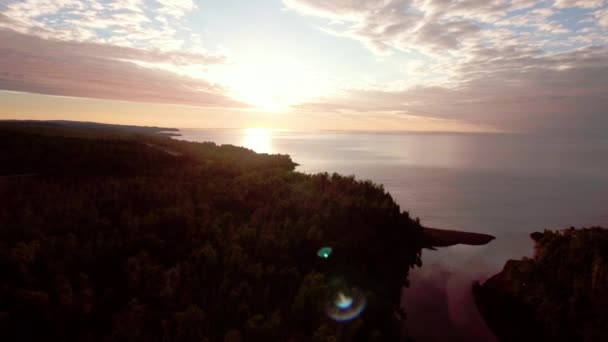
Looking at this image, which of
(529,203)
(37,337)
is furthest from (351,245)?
(529,203)

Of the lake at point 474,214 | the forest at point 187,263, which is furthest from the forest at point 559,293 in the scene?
the forest at point 187,263

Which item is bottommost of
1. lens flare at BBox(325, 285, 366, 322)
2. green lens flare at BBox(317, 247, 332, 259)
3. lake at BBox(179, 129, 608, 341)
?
lake at BBox(179, 129, 608, 341)

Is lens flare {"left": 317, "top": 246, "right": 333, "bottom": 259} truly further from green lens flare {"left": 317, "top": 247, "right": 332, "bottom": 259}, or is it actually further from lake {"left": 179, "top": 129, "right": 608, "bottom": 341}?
lake {"left": 179, "top": 129, "right": 608, "bottom": 341}

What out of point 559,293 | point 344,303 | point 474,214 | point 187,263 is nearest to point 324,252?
point 344,303

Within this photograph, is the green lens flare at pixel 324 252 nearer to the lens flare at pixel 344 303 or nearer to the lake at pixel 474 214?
the lens flare at pixel 344 303

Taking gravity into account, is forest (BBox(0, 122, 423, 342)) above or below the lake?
above

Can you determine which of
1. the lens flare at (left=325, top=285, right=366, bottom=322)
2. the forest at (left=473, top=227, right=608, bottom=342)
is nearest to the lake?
the forest at (left=473, top=227, right=608, bottom=342)

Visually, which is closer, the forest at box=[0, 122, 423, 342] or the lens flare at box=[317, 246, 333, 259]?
the forest at box=[0, 122, 423, 342]
